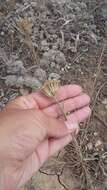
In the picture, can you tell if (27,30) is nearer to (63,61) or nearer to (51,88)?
(63,61)

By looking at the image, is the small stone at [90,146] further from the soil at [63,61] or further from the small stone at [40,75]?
the small stone at [40,75]

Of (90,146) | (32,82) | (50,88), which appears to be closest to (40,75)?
(32,82)

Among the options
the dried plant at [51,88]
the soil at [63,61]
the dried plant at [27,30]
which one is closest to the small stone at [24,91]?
the soil at [63,61]

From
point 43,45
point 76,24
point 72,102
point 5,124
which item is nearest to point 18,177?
point 5,124

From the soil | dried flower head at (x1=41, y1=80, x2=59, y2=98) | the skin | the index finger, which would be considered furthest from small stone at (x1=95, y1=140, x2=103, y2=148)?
dried flower head at (x1=41, y1=80, x2=59, y2=98)

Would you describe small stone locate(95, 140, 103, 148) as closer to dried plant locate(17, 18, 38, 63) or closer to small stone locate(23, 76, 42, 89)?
small stone locate(23, 76, 42, 89)

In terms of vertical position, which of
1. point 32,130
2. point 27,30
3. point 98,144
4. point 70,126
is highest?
point 27,30

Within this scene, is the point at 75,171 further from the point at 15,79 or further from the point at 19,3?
the point at 19,3
